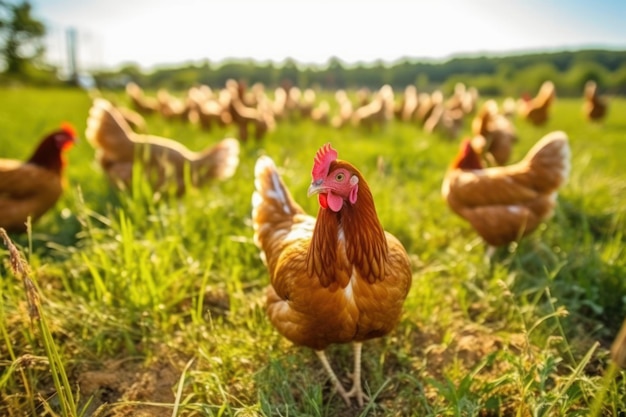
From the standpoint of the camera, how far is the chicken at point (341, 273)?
1.57 metres

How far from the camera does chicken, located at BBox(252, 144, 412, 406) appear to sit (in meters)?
1.57

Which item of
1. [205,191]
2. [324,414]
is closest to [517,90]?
[205,191]

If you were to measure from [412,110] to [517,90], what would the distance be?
13553mm

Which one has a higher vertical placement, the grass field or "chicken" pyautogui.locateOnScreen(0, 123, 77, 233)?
"chicken" pyautogui.locateOnScreen(0, 123, 77, 233)

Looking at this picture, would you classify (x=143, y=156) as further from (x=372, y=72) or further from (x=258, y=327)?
(x=372, y=72)

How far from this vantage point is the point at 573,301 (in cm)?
243

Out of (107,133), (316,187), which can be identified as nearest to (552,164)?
(316,187)

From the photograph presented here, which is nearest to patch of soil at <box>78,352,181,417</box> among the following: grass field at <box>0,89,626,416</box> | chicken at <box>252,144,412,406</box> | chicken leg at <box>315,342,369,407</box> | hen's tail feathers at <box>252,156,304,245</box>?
grass field at <box>0,89,626,416</box>

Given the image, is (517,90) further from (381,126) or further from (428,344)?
(428,344)

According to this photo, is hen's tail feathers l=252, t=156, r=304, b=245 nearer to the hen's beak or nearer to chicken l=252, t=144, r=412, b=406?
chicken l=252, t=144, r=412, b=406

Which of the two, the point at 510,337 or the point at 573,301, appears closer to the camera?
the point at 510,337

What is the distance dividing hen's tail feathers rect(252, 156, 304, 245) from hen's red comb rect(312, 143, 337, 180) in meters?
0.79

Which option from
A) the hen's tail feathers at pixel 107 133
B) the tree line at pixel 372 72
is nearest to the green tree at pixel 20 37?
the tree line at pixel 372 72

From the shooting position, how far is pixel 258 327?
216cm
